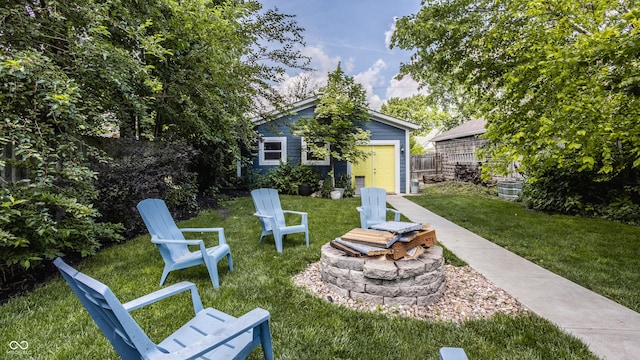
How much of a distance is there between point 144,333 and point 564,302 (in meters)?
3.27

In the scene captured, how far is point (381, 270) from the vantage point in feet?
8.78

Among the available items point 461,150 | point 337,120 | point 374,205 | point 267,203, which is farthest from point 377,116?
point 267,203

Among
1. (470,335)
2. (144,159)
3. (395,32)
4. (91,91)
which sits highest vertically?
(395,32)

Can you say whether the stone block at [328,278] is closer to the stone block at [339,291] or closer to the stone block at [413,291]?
the stone block at [339,291]

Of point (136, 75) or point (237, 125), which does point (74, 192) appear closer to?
point (136, 75)

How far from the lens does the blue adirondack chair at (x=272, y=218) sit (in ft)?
13.9

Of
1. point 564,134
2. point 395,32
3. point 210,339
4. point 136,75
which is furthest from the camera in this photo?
point 395,32

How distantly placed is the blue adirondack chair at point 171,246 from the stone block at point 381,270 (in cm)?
147

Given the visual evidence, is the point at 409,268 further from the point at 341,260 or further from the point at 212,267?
the point at 212,267

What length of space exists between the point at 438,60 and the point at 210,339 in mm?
7251

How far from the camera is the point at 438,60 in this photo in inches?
A: 271

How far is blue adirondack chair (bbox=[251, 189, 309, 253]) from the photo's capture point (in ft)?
13.9

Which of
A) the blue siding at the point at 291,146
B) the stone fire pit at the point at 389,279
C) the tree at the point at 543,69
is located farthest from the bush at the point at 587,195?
the blue siding at the point at 291,146

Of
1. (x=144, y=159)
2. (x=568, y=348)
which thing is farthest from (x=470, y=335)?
(x=144, y=159)
